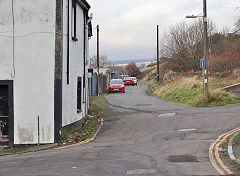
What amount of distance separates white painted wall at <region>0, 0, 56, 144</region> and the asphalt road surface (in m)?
1.47

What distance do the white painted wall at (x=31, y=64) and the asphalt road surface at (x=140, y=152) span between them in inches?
57.8

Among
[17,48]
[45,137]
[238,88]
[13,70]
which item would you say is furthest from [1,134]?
[238,88]

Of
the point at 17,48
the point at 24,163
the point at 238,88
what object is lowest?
the point at 24,163

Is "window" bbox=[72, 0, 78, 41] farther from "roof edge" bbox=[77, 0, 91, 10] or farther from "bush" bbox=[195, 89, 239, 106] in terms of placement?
"bush" bbox=[195, 89, 239, 106]

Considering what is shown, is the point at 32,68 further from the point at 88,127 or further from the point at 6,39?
the point at 88,127

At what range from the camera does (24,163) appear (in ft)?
27.3

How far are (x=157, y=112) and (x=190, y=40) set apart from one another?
23.1m

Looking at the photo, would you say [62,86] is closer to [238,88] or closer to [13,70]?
[13,70]

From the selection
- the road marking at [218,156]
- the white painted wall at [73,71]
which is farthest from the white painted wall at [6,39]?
the road marking at [218,156]

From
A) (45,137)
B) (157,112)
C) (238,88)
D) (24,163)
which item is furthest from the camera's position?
(238,88)

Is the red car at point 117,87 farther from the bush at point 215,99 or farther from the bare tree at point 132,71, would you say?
the bare tree at point 132,71

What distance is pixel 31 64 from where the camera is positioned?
36.8 feet

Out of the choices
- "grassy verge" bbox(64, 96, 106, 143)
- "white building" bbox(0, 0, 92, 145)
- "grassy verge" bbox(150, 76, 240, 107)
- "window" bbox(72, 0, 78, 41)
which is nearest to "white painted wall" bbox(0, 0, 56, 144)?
"white building" bbox(0, 0, 92, 145)

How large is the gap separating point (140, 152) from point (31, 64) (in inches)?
207
